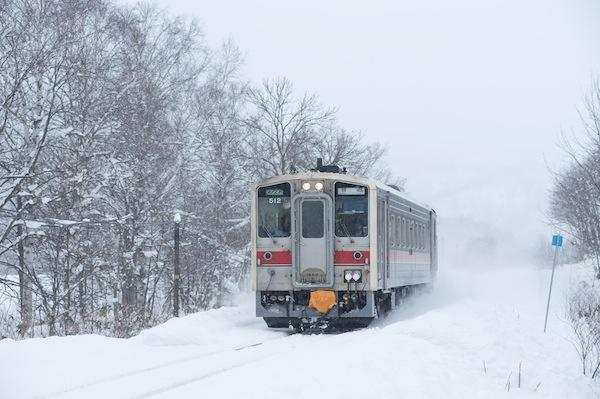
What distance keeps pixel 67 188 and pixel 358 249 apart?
9428mm

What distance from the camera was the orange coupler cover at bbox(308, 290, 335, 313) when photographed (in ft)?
52.9

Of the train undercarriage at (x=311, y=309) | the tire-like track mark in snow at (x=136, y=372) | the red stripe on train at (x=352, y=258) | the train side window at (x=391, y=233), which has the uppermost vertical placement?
the train side window at (x=391, y=233)

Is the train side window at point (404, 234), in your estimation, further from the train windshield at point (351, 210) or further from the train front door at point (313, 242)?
the train front door at point (313, 242)

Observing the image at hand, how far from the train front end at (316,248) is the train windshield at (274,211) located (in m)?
0.02

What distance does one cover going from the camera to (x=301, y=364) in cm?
999

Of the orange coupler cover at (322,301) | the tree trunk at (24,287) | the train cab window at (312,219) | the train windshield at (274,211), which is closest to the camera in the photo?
the orange coupler cover at (322,301)

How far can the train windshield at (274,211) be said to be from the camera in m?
16.7

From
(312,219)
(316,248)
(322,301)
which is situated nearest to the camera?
(322,301)

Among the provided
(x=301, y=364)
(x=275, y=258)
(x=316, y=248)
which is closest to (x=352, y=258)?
(x=316, y=248)

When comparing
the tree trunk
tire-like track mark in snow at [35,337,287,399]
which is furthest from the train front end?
the tree trunk

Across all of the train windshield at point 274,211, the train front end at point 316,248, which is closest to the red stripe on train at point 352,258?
the train front end at point 316,248

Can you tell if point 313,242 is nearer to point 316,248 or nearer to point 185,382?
point 316,248

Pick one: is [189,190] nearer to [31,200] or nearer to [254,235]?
[31,200]

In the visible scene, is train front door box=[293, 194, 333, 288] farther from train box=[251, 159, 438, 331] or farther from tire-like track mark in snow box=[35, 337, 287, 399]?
tire-like track mark in snow box=[35, 337, 287, 399]
